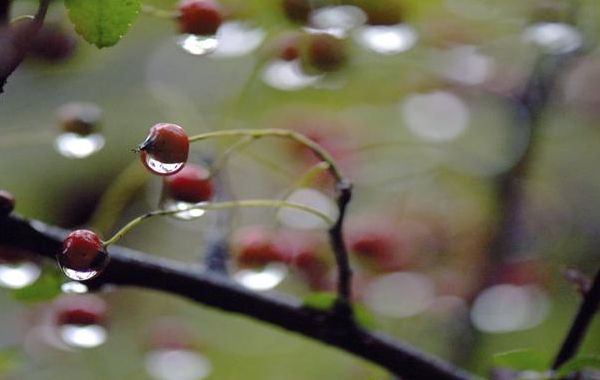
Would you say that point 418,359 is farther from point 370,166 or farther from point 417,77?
point 370,166

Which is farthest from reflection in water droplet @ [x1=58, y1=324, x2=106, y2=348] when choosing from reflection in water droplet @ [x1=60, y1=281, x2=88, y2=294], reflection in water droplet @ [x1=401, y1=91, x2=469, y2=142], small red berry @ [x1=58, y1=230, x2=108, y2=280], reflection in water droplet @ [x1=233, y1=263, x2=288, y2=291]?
reflection in water droplet @ [x1=401, y1=91, x2=469, y2=142]

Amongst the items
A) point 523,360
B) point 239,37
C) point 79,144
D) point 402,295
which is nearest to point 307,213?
point 402,295

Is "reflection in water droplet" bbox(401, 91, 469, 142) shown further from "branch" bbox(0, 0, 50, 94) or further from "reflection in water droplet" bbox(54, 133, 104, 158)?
"branch" bbox(0, 0, 50, 94)

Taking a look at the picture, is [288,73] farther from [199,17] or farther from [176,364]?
[176,364]

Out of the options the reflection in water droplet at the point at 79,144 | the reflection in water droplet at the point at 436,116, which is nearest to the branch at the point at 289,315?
the reflection in water droplet at the point at 79,144

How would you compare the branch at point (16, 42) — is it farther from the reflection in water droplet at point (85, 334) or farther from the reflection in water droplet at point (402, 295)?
the reflection in water droplet at point (402, 295)

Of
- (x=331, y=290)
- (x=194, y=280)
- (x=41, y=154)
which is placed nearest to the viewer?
(x=194, y=280)

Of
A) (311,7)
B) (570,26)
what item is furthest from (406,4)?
(570,26)
